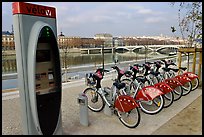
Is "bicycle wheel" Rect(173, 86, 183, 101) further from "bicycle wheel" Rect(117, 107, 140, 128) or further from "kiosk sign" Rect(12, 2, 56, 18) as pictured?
"kiosk sign" Rect(12, 2, 56, 18)

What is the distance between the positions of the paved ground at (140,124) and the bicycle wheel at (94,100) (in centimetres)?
19

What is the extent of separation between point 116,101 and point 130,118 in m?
0.45

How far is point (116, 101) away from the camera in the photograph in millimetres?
3967

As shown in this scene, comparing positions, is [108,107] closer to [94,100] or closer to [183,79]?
[94,100]

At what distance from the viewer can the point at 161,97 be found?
14.4ft

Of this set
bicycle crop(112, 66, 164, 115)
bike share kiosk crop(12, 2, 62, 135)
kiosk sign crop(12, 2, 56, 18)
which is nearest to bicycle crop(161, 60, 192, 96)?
bicycle crop(112, 66, 164, 115)

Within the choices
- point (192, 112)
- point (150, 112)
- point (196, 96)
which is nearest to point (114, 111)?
point (150, 112)

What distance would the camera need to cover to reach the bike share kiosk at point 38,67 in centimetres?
266

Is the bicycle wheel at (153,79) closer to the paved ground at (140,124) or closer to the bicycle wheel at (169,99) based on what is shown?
the bicycle wheel at (169,99)

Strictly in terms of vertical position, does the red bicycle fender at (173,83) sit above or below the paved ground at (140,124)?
above

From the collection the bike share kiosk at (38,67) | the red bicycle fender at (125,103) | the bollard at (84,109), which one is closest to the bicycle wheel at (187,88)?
the red bicycle fender at (125,103)

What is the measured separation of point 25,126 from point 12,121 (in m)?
1.51

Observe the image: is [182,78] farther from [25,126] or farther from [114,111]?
[25,126]

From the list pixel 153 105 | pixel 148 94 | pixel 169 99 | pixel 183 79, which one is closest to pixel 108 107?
pixel 148 94
